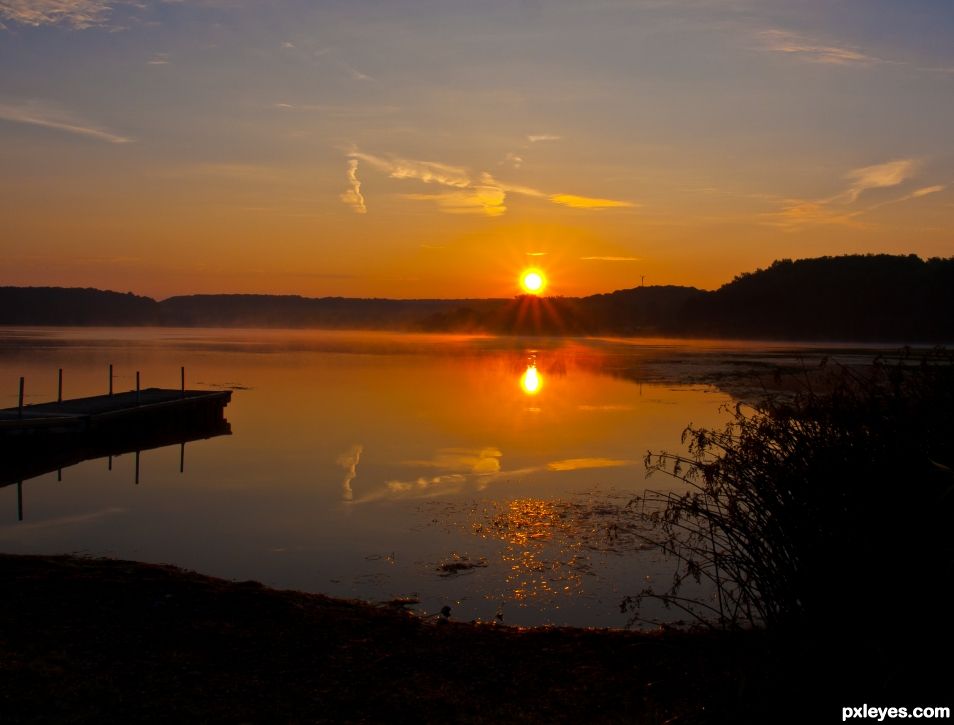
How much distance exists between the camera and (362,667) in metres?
8.05

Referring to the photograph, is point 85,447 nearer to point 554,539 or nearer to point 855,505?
point 554,539

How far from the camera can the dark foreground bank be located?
6.27 meters

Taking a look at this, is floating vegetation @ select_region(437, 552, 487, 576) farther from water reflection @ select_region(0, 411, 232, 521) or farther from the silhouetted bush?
water reflection @ select_region(0, 411, 232, 521)

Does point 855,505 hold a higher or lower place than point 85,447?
higher

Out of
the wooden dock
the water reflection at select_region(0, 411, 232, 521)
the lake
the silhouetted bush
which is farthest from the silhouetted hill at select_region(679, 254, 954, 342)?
the silhouetted bush

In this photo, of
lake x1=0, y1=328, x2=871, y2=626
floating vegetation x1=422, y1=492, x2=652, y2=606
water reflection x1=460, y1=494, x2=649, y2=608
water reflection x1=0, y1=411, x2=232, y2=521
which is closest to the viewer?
water reflection x1=460, y1=494, x2=649, y2=608

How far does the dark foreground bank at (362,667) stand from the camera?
627cm

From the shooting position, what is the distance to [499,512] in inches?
663

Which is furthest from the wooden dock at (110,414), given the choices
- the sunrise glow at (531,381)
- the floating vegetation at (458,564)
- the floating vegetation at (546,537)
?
the sunrise glow at (531,381)

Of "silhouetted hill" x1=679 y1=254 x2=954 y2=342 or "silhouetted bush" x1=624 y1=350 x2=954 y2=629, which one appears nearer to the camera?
"silhouetted bush" x1=624 y1=350 x2=954 y2=629

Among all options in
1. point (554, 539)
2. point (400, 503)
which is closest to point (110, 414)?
point (400, 503)

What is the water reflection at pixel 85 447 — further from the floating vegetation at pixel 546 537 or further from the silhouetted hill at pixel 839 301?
the silhouetted hill at pixel 839 301

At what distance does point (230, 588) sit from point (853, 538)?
7481 millimetres

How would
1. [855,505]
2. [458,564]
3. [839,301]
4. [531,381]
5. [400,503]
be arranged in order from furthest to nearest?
1. [839,301]
2. [531,381]
3. [400,503]
4. [458,564]
5. [855,505]
